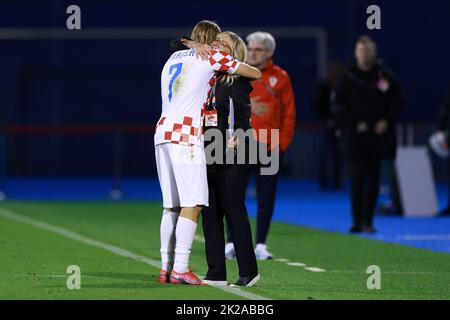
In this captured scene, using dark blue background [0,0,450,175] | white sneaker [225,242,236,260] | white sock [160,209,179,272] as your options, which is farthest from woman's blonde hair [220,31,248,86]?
dark blue background [0,0,450,175]

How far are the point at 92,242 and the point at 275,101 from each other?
2.54 meters

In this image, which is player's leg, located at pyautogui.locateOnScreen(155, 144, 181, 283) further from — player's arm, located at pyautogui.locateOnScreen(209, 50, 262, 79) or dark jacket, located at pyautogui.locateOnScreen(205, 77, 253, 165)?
player's arm, located at pyautogui.locateOnScreen(209, 50, 262, 79)

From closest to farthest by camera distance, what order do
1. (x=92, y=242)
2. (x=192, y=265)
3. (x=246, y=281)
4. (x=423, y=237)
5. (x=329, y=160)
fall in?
(x=246, y=281) < (x=192, y=265) < (x=92, y=242) < (x=423, y=237) < (x=329, y=160)

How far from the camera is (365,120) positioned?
15.3 meters

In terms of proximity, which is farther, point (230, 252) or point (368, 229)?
point (368, 229)

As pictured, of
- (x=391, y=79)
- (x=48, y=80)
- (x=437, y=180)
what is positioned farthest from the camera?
(x=48, y=80)

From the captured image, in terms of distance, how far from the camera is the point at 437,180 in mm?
26609

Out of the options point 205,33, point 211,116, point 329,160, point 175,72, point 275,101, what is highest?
point 205,33

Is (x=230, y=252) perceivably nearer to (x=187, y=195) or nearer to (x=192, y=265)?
(x=192, y=265)

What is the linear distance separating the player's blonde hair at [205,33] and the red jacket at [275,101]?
2675 millimetres

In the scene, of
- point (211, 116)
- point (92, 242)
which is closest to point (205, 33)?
point (211, 116)

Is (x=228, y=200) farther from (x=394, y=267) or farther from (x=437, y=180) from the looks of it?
(x=437, y=180)
